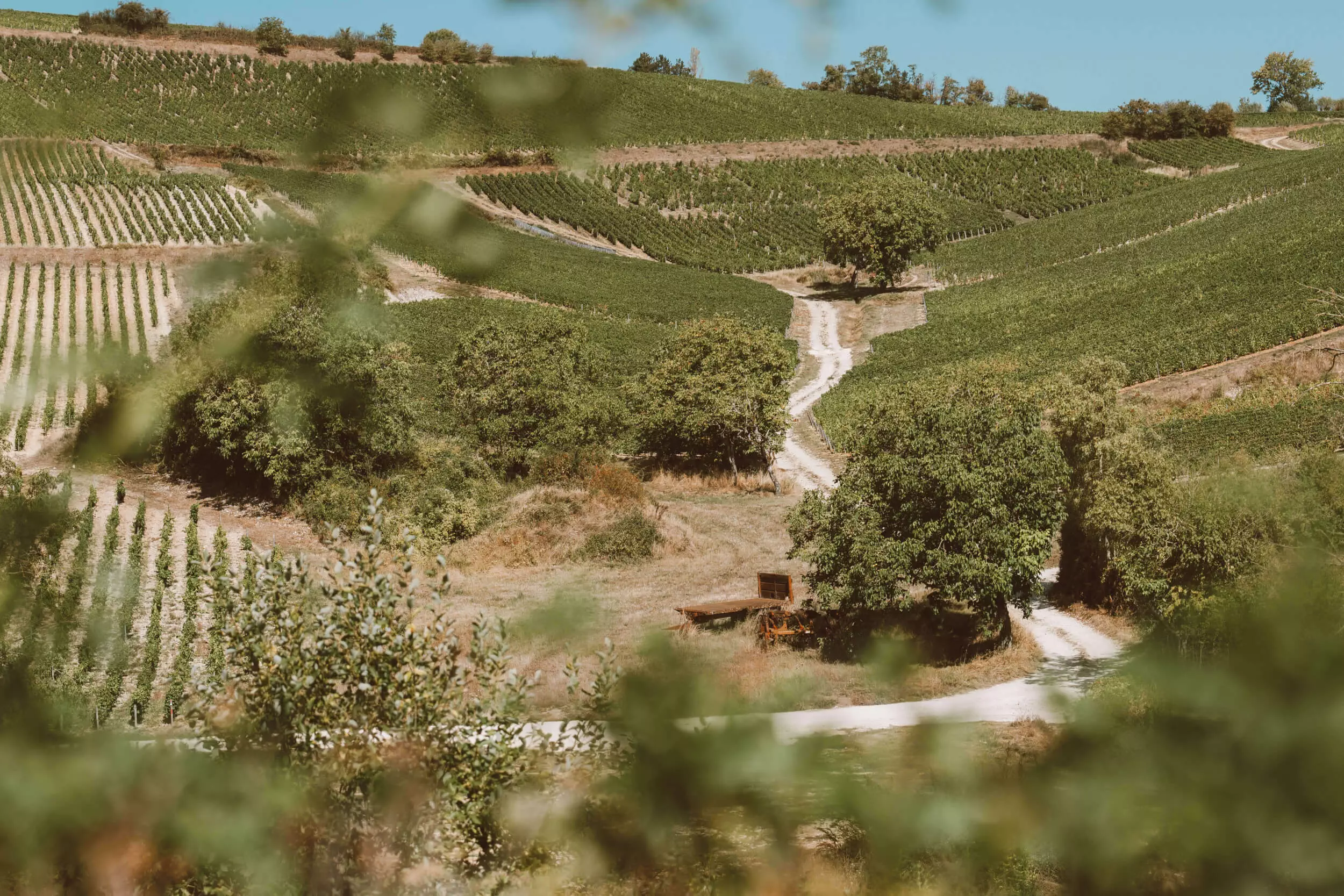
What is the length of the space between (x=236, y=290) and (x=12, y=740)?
1.17 meters

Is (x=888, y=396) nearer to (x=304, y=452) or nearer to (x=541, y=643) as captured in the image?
(x=304, y=452)

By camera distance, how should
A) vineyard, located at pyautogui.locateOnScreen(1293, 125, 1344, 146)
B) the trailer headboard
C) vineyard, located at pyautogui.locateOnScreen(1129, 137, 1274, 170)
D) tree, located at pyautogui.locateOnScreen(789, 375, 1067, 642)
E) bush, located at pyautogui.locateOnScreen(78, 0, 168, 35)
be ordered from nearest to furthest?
bush, located at pyautogui.locateOnScreen(78, 0, 168, 35), tree, located at pyautogui.locateOnScreen(789, 375, 1067, 642), the trailer headboard, vineyard, located at pyautogui.locateOnScreen(1129, 137, 1274, 170), vineyard, located at pyautogui.locateOnScreen(1293, 125, 1344, 146)

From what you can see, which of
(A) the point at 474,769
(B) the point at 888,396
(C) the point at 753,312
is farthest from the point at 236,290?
(C) the point at 753,312

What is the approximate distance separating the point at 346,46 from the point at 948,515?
17561 millimetres

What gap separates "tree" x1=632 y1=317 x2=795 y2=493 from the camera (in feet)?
124

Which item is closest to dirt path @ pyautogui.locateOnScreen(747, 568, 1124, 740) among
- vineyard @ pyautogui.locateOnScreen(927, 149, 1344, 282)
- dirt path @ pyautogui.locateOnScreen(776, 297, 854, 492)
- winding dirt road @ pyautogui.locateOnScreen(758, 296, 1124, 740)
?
winding dirt road @ pyautogui.locateOnScreen(758, 296, 1124, 740)

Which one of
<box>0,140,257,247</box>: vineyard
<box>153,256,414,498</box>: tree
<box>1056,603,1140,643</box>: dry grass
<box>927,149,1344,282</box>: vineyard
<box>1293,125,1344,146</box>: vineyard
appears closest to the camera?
<box>153,256,414,498</box>: tree

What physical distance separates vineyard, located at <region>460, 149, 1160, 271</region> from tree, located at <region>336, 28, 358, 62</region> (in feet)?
269

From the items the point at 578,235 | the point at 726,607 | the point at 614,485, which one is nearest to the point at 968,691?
the point at 726,607

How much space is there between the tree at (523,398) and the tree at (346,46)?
3148cm

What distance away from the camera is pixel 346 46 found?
3.00 metres

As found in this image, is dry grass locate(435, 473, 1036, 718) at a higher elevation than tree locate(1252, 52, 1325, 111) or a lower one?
lower

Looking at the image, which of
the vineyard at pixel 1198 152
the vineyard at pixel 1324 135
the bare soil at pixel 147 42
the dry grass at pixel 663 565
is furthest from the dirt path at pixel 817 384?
the vineyard at pixel 1324 135

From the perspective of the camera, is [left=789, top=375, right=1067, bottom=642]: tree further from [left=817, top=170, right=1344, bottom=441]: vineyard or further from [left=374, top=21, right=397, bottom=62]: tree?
[left=817, top=170, right=1344, bottom=441]: vineyard
